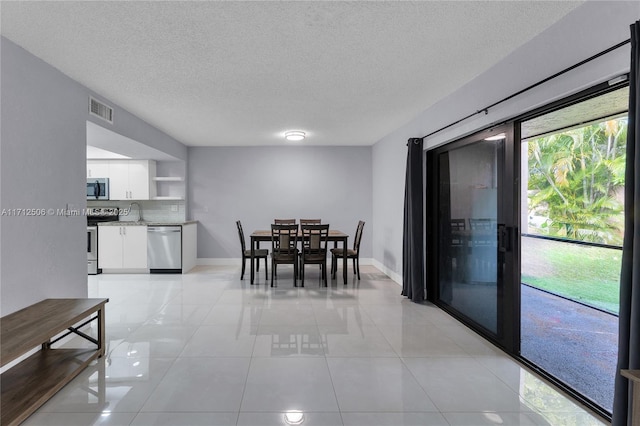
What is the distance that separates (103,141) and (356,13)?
4.02 metres

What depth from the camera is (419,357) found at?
8.96 ft

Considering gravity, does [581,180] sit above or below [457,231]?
above

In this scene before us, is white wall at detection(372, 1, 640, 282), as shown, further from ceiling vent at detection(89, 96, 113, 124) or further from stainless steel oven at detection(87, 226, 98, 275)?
stainless steel oven at detection(87, 226, 98, 275)

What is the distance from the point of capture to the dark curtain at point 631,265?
59.7 inches

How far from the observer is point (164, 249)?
6164 mm

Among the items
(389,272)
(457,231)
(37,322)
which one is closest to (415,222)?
(457,231)

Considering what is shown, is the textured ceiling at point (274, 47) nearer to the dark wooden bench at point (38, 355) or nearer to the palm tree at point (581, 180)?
the dark wooden bench at point (38, 355)

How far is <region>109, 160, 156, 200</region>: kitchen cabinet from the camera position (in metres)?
6.40

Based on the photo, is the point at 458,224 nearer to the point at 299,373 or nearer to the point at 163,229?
the point at 299,373

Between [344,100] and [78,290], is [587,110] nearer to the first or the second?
[344,100]

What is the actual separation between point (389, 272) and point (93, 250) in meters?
5.46

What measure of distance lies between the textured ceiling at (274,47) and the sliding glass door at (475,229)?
0.75 m

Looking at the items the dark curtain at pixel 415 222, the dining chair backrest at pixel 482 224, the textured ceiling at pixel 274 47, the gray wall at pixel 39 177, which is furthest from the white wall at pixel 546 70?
the gray wall at pixel 39 177

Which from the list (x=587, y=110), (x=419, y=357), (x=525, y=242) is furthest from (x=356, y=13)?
(x=525, y=242)
